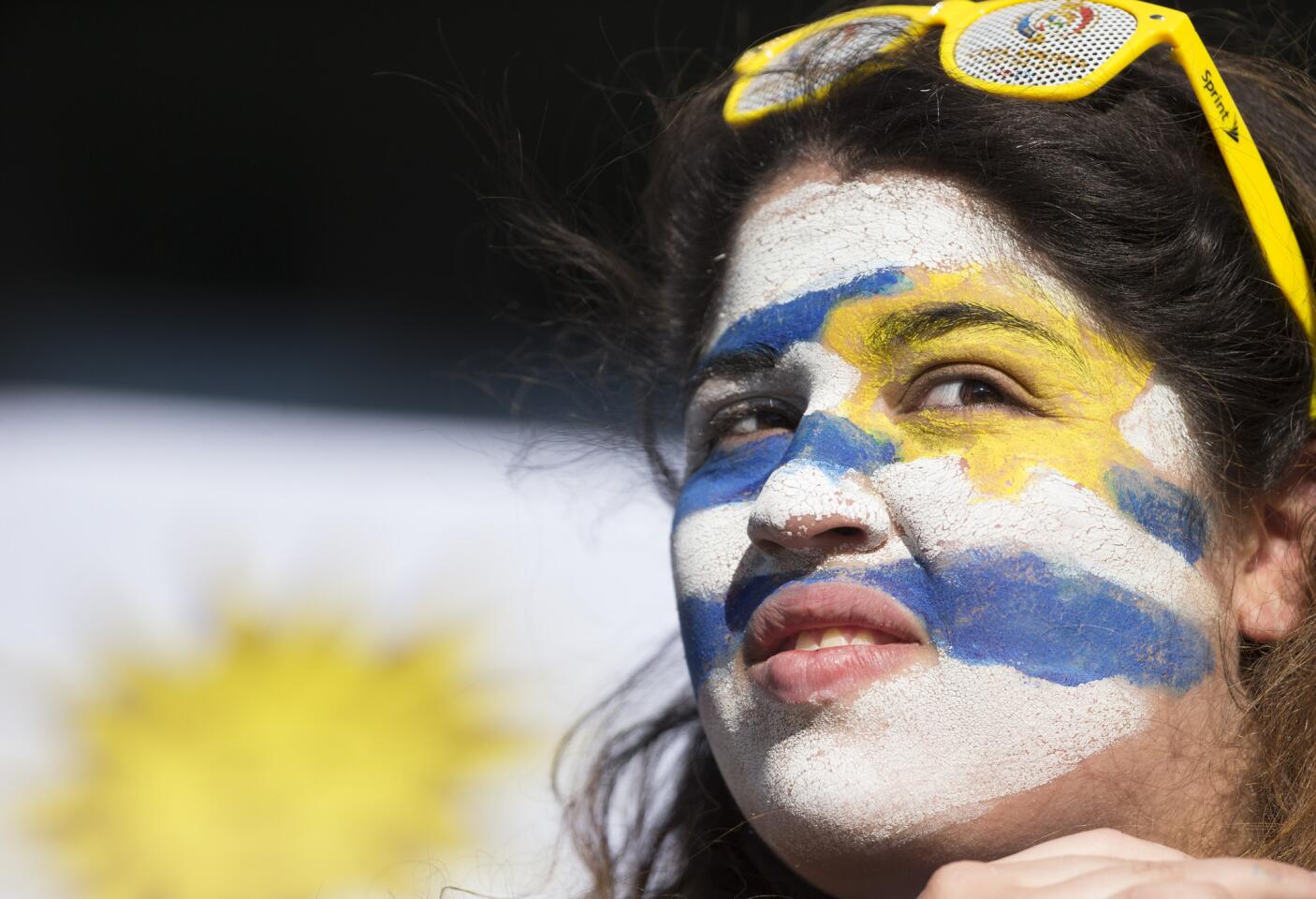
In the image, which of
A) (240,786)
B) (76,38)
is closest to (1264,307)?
(240,786)

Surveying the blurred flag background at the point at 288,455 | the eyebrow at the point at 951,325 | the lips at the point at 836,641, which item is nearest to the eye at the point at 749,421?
the eyebrow at the point at 951,325

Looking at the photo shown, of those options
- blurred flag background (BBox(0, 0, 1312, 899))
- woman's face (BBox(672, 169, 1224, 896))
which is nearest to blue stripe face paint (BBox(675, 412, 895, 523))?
woman's face (BBox(672, 169, 1224, 896))

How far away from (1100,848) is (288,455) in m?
2.94

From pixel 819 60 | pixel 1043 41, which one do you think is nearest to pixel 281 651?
pixel 819 60

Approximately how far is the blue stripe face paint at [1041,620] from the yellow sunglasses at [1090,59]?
36cm

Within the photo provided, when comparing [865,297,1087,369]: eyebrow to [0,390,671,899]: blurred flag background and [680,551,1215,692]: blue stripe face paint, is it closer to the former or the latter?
[680,551,1215,692]: blue stripe face paint

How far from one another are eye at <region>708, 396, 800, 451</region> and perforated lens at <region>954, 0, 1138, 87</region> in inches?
16.1

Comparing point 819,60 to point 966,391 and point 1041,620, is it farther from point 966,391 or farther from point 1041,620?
point 1041,620

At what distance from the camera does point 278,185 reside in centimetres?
384

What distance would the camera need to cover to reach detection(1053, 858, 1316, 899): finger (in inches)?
37.3

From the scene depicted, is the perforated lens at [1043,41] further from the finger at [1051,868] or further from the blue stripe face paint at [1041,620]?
the finger at [1051,868]

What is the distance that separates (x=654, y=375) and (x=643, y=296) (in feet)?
0.38

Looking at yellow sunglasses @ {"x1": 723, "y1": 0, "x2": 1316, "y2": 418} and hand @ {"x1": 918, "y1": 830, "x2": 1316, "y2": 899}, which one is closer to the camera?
hand @ {"x1": 918, "y1": 830, "x2": 1316, "y2": 899}

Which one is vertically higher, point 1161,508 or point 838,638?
point 1161,508
